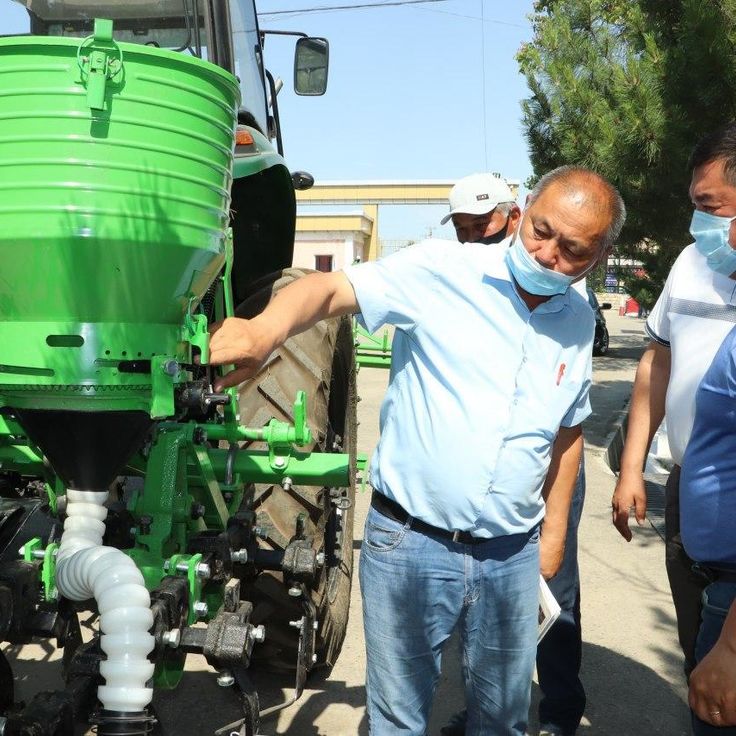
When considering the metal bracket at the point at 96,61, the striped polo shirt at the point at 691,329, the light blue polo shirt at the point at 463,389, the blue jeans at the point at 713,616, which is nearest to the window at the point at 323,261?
the striped polo shirt at the point at 691,329

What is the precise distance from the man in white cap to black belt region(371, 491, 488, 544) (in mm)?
1743

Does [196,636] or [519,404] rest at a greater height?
[519,404]

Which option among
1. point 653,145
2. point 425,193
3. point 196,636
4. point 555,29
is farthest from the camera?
point 425,193

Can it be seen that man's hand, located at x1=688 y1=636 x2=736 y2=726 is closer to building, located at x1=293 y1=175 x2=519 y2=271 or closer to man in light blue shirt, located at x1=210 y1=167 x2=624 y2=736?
man in light blue shirt, located at x1=210 y1=167 x2=624 y2=736

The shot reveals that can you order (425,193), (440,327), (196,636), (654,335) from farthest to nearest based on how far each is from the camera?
(425,193), (654,335), (440,327), (196,636)

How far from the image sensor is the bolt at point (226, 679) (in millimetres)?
2109

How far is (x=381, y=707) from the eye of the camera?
7.52 ft

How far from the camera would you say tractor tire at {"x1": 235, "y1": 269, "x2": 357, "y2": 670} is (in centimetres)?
303

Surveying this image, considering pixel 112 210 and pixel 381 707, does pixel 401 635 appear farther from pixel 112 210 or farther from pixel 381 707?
pixel 112 210

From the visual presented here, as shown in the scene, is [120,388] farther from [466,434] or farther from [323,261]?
[323,261]

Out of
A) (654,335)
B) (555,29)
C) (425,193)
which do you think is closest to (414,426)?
(654,335)

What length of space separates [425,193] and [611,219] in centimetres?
3560

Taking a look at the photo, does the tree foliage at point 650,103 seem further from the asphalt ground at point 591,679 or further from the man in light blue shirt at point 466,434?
the man in light blue shirt at point 466,434

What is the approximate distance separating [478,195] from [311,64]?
1345mm
